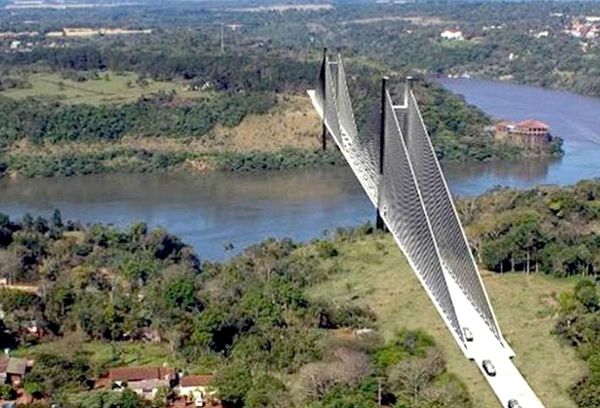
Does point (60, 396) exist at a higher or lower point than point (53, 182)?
higher

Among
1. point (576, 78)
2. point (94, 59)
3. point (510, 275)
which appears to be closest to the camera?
point (510, 275)

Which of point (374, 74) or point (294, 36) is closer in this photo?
point (374, 74)

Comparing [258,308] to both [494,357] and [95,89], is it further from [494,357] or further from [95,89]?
[95,89]

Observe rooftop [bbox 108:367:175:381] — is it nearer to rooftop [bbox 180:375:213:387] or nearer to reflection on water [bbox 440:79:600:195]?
rooftop [bbox 180:375:213:387]

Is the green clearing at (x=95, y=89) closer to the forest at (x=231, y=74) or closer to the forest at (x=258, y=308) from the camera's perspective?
the forest at (x=231, y=74)

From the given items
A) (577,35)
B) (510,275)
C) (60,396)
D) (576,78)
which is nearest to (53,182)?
(510,275)

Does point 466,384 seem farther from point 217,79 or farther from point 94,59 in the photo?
point 94,59
